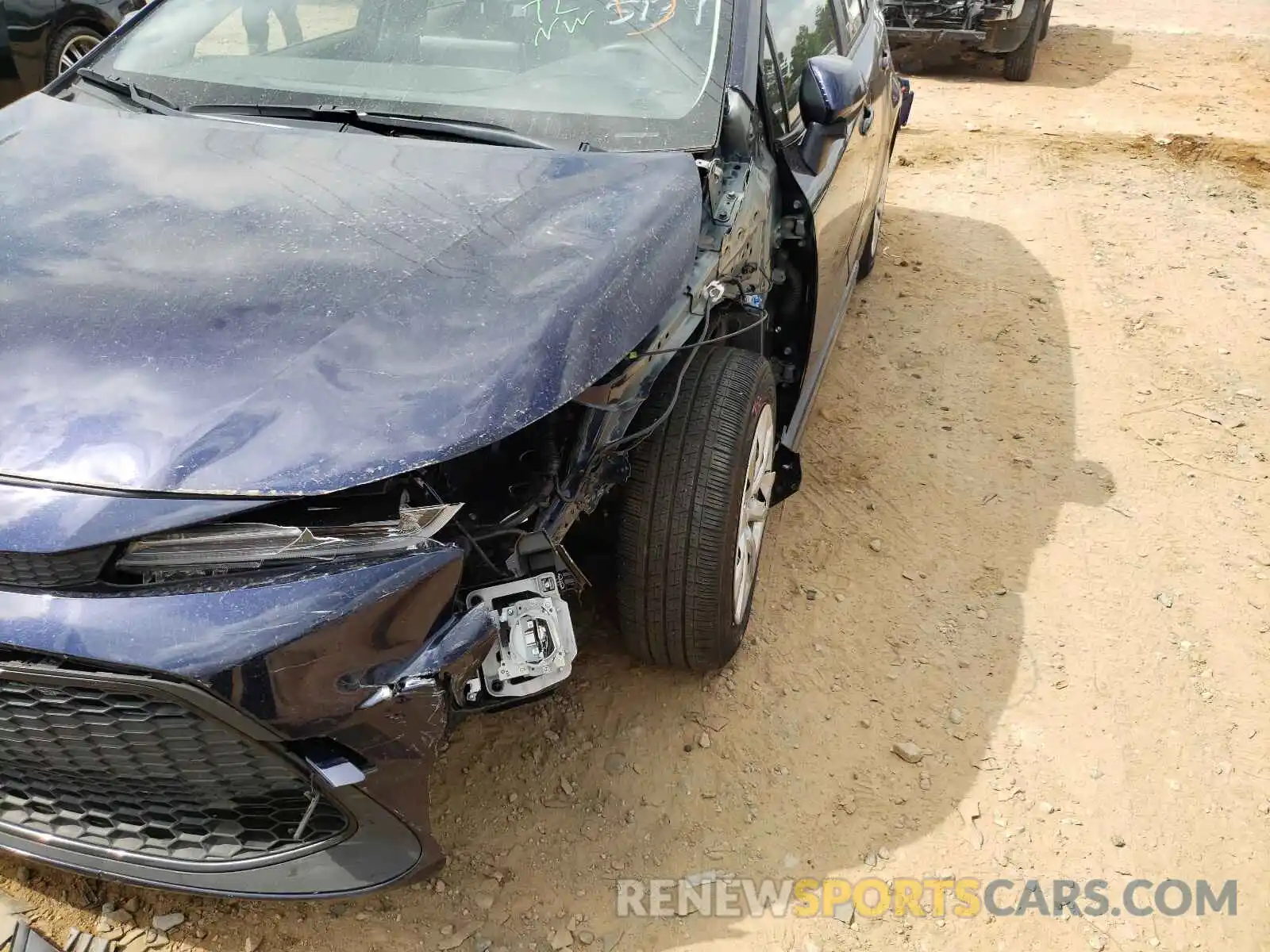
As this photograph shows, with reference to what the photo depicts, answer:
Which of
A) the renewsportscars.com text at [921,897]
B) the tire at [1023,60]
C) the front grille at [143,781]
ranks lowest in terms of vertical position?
the tire at [1023,60]

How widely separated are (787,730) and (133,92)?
94.5 inches

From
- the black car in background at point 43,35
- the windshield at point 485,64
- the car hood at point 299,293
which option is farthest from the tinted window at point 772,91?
the black car in background at point 43,35

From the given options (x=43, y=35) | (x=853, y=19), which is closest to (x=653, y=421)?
(x=853, y=19)

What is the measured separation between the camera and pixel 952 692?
8.79 ft

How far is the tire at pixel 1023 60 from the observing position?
8.76 m

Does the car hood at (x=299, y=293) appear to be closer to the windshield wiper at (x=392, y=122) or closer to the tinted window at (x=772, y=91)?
the windshield wiper at (x=392, y=122)

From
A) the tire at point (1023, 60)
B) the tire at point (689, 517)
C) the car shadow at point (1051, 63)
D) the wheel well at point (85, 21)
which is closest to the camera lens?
the tire at point (689, 517)

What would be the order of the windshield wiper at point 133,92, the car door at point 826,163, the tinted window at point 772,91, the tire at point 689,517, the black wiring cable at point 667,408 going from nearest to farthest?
the black wiring cable at point 667,408 < the tire at point 689,517 < the windshield wiper at point 133,92 < the tinted window at point 772,91 < the car door at point 826,163

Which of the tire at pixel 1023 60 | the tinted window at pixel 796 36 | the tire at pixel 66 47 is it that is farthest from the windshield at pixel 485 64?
the tire at pixel 1023 60

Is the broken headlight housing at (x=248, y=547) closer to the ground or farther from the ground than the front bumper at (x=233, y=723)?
farther from the ground

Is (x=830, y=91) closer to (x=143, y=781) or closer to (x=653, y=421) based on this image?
(x=653, y=421)

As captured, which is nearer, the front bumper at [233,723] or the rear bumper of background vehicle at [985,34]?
the front bumper at [233,723]

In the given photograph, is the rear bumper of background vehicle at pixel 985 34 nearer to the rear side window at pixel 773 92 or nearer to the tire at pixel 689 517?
the rear side window at pixel 773 92

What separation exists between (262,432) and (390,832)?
0.73 metres
